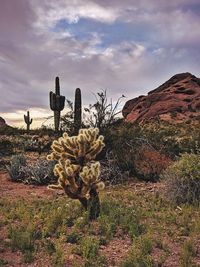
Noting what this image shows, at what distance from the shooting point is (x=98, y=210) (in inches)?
329

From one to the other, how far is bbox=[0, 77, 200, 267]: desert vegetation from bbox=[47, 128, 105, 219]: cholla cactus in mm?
19

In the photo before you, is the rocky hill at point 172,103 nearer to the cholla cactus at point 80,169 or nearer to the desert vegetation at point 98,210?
the desert vegetation at point 98,210

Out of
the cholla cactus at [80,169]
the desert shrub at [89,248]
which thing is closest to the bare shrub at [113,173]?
the cholla cactus at [80,169]

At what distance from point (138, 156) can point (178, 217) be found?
18.9 feet

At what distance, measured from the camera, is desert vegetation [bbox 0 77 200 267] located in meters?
6.31

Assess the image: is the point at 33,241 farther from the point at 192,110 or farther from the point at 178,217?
the point at 192,110

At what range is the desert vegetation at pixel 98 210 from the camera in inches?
248

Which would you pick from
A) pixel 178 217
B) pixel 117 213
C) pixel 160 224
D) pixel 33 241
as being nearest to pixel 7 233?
pixel 33 241

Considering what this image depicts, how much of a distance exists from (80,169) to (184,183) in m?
2.59

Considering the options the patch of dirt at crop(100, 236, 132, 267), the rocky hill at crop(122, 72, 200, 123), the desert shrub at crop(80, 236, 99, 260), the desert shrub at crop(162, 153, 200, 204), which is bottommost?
the patch of dirt at crop(100, 236, 132, 267)

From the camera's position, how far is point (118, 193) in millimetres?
10820

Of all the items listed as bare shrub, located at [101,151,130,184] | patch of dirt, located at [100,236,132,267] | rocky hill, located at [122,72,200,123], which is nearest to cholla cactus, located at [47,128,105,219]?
patch of dirt, located at [100,236,132,267]

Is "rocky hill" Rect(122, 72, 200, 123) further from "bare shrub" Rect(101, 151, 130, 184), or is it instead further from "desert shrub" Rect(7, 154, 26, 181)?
"desert shrub" Rect(7, 154, 26, 181)

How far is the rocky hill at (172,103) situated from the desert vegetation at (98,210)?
25162mm
